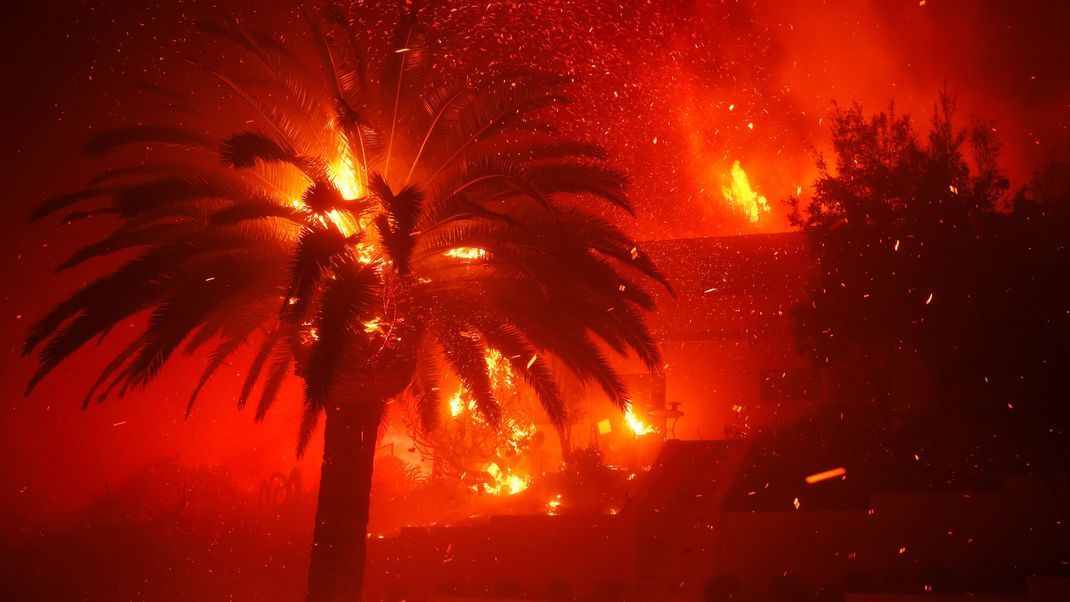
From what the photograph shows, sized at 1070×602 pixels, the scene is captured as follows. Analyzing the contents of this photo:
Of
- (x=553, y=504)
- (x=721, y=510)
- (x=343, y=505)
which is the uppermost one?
(x=553, y=504)

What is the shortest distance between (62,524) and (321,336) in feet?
39.3

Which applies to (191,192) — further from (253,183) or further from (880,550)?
(880,550)

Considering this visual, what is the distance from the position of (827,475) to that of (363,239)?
12679 millimetres

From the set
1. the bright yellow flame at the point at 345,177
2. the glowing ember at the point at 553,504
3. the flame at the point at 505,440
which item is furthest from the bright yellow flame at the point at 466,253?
the flame at the point at 505,440

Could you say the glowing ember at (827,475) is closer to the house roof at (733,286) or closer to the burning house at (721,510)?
the burning house at (721,510)

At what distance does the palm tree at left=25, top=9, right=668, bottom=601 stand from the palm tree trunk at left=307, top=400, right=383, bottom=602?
19 millimetres

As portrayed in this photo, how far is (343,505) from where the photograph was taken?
31.9 ft

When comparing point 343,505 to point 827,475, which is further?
point 827,475

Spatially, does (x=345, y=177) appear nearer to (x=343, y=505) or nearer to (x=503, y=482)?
(x=343, y=505)

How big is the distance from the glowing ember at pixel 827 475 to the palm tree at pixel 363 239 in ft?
29.1

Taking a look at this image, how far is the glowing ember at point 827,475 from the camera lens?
57.1ft

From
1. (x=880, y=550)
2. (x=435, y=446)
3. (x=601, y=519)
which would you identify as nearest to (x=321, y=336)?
(x=601, y=519)

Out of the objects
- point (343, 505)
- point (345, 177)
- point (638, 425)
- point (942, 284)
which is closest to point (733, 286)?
point (638, 425)

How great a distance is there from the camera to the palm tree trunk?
9.52 meters
